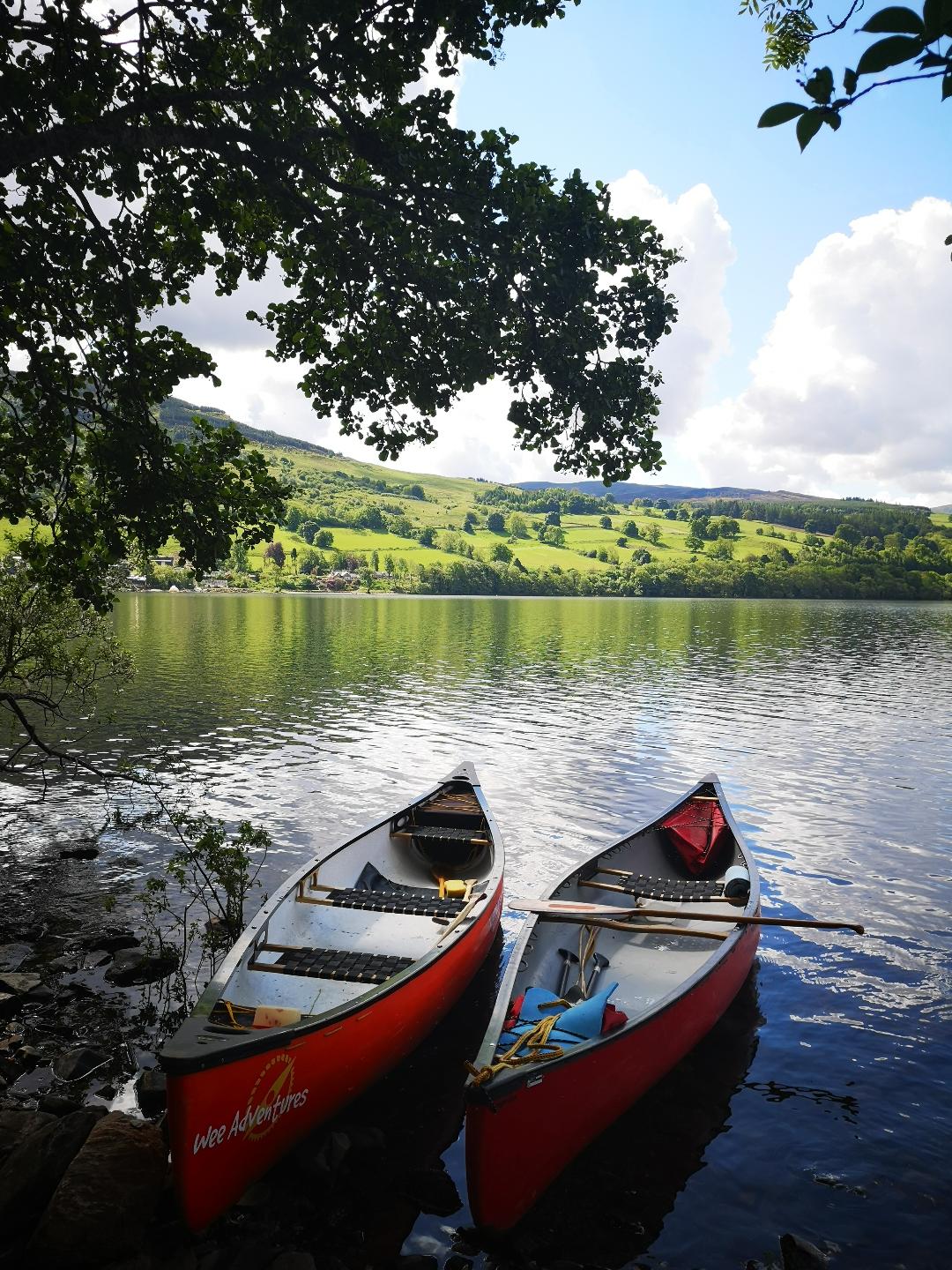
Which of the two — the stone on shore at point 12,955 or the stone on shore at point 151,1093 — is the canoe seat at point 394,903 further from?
the stone on shore at point 12,955

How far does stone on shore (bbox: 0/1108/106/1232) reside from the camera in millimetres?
7215

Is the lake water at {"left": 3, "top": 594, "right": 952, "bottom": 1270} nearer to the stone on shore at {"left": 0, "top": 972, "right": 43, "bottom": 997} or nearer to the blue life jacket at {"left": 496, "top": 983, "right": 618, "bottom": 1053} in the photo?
the blue life jacket at {"left": 496, "top": 983, "right": 618, "bottom": 1053}

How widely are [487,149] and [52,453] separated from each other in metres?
7.98

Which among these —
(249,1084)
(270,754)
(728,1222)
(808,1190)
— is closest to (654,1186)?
(728,1222)

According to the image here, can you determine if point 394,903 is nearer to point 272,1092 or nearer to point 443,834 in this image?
point 443,834

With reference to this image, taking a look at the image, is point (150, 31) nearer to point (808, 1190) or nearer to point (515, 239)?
point (515, 239)

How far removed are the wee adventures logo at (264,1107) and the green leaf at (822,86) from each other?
8.40 meters

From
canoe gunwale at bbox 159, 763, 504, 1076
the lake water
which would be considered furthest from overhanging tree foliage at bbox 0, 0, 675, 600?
the lake water

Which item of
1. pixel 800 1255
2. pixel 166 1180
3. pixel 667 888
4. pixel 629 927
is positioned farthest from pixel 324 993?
pixel 667 888

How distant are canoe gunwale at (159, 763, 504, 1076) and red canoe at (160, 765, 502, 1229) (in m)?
0.02

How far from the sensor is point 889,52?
298 cm

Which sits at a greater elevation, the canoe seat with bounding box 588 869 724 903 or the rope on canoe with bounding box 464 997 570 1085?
the rope on canoe with bounding box 464 997 570 1085

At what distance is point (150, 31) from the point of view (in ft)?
37.0

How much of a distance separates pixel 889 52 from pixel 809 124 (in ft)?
1.42
